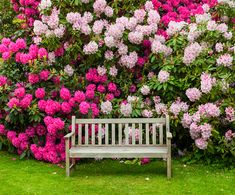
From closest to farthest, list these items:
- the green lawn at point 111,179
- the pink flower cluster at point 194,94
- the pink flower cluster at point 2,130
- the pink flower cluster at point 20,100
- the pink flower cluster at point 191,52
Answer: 1. the green lawn at point 111,179
2. the pink flower cluster at point 194,94
3. the pink flower cluster at point 20,100
4. the pink flower cluster at point 191,52
5. the pink flower cluster at point 2,130

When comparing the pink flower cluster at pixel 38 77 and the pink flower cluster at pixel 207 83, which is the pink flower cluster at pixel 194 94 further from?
the pink flower cluster at pixel 38 77

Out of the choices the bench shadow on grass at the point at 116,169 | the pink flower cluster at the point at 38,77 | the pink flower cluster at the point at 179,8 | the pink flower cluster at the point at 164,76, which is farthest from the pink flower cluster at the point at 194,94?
the pink flower cluster at the point at 38,77

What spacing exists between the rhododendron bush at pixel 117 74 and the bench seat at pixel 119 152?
2.55ft

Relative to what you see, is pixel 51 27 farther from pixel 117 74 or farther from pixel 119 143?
pixel 119 143

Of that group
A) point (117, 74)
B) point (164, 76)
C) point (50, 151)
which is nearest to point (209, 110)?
point (164, 76)

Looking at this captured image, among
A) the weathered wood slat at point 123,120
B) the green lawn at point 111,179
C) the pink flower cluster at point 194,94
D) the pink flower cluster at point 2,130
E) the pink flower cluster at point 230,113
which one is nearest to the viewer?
the green lawn at point 111,179

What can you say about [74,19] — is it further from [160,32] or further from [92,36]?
[160,32]

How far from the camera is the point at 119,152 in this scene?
7.45 metres

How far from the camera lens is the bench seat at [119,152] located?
738 centimetres

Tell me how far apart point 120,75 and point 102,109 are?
0.82 m

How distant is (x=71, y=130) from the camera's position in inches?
323

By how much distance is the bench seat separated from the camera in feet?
24.2

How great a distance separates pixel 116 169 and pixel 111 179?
66 cm

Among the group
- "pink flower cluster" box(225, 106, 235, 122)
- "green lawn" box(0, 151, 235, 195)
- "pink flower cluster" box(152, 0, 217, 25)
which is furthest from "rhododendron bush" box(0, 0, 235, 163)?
"green lawn" box(0, 151, 235, 195)
